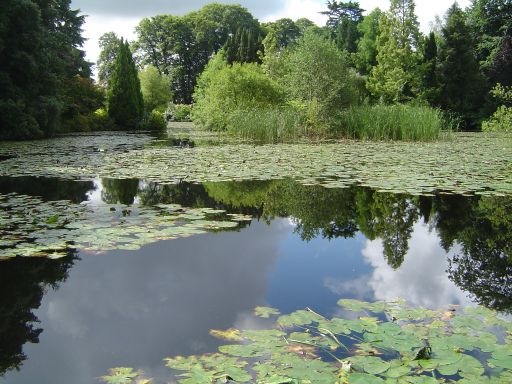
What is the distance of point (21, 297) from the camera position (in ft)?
9.97

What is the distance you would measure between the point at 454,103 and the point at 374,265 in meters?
29.5

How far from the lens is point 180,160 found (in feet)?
33.6

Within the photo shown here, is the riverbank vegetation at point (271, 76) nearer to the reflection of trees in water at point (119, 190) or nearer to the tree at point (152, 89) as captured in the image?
the tree at point (152, 89)

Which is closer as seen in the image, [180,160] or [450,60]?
[180,160]

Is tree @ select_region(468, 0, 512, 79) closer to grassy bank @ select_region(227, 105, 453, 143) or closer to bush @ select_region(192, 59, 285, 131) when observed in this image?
bush @ select_region(192, 59, 285, 131)

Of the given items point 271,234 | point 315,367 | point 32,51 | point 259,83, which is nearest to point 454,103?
point 259,83

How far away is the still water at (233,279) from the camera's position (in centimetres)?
240

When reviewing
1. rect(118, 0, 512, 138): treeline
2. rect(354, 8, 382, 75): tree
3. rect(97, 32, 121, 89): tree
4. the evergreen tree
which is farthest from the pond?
rect(97, 32, 121, 89): tree

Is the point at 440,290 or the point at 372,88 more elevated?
the point at 372,88

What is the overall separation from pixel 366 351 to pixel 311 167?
6759 millimetres

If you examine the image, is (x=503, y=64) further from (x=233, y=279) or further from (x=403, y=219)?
(x=233, y=279)

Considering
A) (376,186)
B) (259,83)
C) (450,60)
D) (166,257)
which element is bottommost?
(166,257)

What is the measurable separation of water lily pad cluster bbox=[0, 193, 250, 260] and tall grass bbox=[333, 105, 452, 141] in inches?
449

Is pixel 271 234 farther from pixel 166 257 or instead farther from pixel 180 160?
pixel 180 160
